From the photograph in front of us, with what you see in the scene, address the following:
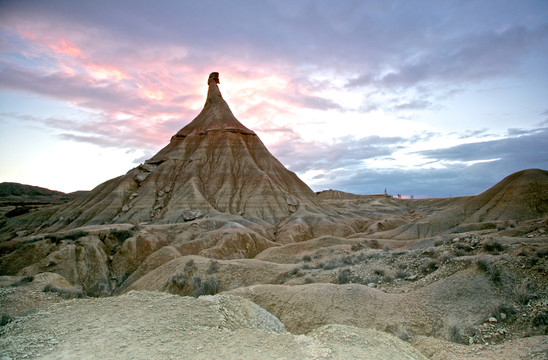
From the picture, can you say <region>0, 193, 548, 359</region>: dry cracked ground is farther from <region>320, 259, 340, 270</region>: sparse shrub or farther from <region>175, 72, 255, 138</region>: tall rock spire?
<region>175, 72, 255, 138</region>: tall rock spire

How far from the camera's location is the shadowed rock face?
45.4 m

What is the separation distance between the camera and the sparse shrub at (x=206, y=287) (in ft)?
45.1

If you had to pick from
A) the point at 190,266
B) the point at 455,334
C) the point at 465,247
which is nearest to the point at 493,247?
the point at 465,247

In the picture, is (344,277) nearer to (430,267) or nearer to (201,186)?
(430,267)

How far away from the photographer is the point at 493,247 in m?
13.0

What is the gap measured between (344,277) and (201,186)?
42.9m

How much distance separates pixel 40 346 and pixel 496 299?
440 inches

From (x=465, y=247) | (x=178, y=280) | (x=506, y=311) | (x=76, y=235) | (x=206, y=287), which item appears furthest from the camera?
(x=76, y=235)

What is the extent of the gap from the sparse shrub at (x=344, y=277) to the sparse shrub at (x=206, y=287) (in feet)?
18.8

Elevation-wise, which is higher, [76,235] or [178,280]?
[76,235]

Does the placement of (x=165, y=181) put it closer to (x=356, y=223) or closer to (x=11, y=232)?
(x=11, y=232)

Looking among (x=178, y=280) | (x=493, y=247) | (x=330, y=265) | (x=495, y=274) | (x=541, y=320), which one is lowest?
(x=178, y=280)

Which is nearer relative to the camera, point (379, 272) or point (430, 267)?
point (430, 267)

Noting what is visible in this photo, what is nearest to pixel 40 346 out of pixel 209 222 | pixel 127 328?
pixel 127 328
